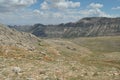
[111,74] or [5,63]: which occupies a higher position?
[5,63]

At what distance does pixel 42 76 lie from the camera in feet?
84.0

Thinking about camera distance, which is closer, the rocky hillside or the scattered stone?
the scattered stone

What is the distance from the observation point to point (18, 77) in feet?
81.1

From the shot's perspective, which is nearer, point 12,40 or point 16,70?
point 16,70

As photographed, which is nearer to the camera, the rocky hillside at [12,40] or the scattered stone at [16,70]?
the scattered stone at [16,70]

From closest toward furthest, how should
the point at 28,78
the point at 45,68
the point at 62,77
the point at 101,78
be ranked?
1. the point at 28,78
2. the point at 62,77
3. the point at 101,78
4. the point at 45,68

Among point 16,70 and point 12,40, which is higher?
point 12,40

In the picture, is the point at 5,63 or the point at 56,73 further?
the point at 5,63

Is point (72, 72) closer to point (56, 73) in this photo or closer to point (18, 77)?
point (56, 73)

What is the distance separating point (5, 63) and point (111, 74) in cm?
1310

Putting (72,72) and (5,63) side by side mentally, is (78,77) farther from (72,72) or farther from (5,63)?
(5,63)

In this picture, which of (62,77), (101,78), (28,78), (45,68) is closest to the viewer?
(28,78)

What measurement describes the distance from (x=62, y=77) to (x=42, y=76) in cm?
214

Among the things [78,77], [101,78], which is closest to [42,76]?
[78,77]
